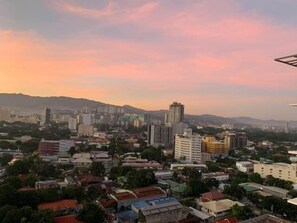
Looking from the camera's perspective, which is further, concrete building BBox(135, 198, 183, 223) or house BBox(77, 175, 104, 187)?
house BBox(77, 175, 104, 187)

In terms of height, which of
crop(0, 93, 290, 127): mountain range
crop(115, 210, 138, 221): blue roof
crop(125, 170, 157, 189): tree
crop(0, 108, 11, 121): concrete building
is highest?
crop(0, 93, 290, 127): mountain range

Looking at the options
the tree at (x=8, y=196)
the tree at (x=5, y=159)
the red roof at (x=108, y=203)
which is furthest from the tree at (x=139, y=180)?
the tree at (x=5, y=159)

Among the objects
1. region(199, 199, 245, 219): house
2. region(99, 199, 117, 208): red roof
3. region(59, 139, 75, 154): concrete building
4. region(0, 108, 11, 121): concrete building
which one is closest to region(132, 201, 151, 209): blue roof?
region(99, 199, 117, 208): red roof

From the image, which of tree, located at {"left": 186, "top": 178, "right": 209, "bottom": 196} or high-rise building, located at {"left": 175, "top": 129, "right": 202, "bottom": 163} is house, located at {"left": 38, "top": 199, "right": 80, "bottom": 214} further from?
high-rise building, located at {"left": 175, "top": 129, "right": 202, "bottom": 163}

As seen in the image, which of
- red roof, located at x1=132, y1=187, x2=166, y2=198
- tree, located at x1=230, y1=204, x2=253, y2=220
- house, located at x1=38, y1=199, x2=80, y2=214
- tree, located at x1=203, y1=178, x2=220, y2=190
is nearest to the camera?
tree, located at x1=230, y1=204, x2=253, y2=220

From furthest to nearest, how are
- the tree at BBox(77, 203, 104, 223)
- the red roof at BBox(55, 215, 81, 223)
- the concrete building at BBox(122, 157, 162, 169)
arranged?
the concrete building at BBox(122, 157, 162, 169)
the red roof at BBox(55, 215, 81, 223)
the tree at BBox(77, 203, 104, 223)

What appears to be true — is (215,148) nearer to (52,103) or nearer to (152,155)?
(152,155)

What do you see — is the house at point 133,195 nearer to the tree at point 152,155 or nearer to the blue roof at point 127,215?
the blue roof at point 127,215

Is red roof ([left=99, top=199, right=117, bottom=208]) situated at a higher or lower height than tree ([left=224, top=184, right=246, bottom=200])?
lower
